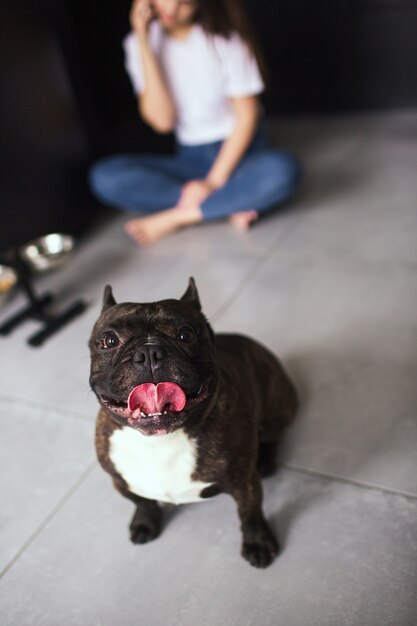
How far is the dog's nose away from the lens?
1084 mm

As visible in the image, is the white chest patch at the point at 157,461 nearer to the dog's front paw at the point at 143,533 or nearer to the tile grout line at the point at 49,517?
the dog's front paw at the point at 143,533

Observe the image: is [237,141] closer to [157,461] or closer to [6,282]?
[6,282]

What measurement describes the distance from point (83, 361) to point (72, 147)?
4.62ft

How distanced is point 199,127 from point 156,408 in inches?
92.2

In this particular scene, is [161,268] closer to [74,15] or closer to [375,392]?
[375,392]

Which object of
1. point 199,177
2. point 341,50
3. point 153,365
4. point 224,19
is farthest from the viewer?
point 341,50

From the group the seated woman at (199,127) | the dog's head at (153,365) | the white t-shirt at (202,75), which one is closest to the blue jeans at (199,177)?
the seated woman at (199,127)

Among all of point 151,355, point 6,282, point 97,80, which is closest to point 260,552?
point 151,355

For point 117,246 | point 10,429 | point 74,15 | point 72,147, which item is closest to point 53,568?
point 10,429

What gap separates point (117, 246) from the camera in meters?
3.09

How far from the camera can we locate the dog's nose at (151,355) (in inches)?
42.7

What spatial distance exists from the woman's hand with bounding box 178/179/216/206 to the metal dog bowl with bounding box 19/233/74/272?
2.07ft

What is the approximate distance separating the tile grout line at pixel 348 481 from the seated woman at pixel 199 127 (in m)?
1.62

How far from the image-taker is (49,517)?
5.26 ft
